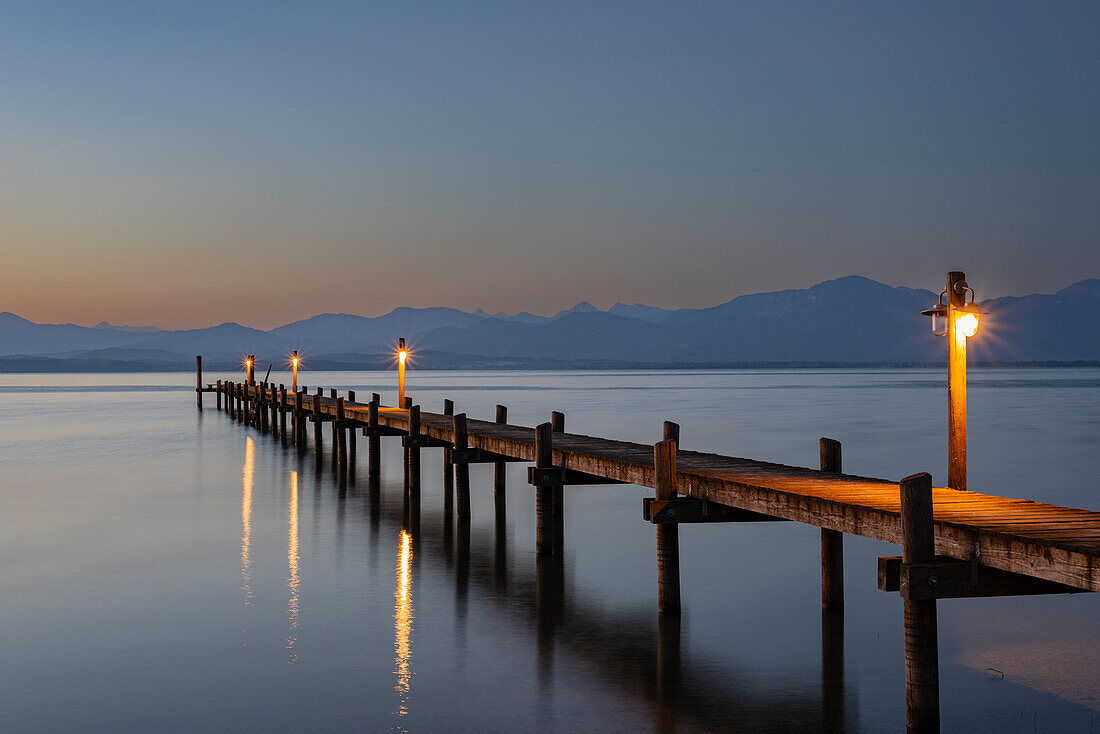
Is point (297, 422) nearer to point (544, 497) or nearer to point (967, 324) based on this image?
point (544, 497)

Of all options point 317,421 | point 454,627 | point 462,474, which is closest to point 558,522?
point 462,474

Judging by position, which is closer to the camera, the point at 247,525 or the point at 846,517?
the point at 846,517

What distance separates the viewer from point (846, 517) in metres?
10.5

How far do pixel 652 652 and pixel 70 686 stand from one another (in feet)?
20.2

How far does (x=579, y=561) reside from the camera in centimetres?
1873

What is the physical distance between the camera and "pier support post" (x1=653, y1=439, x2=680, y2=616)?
43.9 feet

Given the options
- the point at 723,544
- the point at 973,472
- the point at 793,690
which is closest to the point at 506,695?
the point at 793,690

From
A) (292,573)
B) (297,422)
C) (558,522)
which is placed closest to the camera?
(292,573)

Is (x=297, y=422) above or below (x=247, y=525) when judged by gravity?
above

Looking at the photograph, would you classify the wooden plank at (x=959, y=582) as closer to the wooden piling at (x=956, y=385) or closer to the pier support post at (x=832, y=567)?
the wooden piling at (x=956, y=385)

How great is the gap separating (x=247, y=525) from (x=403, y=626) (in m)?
10.1

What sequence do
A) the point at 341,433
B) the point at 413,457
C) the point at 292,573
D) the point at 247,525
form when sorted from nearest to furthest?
the point at 292,573
the point at 247,525
the point at 413,457
the point at 341,433

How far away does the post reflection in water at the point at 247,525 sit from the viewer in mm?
16906

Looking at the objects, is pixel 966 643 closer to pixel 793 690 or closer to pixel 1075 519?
pixel 793 690
